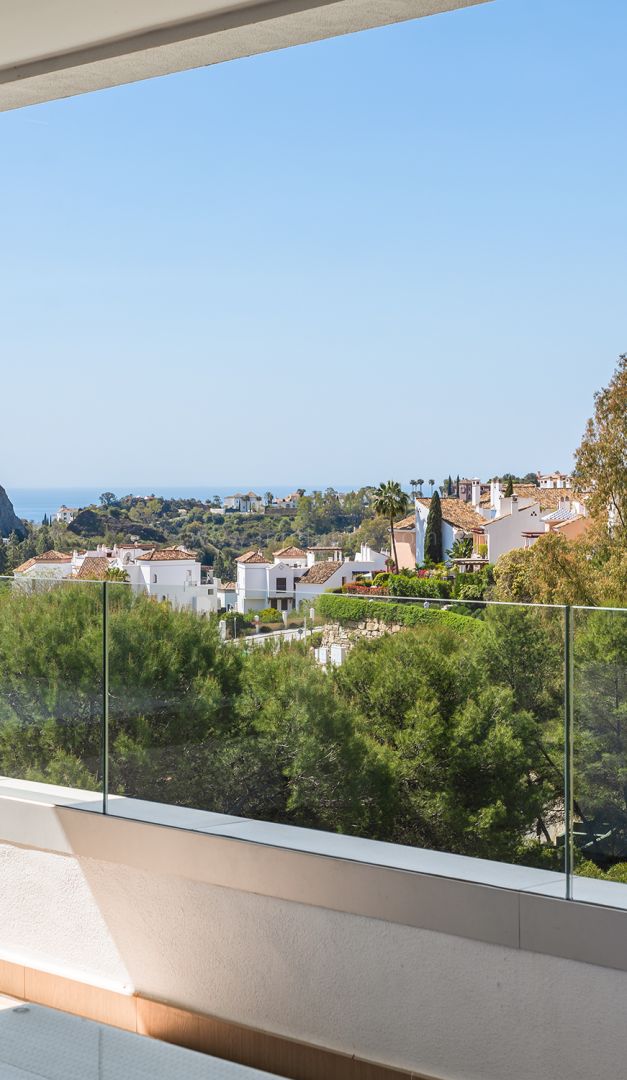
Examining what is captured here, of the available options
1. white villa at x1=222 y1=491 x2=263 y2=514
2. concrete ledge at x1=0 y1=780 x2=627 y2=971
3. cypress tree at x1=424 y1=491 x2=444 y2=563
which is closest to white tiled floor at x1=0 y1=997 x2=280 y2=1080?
concrete ledge at x1=0 y1=780 x2=627 y2=971

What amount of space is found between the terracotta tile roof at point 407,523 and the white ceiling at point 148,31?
3867 centimetres

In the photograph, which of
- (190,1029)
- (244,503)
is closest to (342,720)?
(190,1029)

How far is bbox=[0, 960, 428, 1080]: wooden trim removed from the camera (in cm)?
239

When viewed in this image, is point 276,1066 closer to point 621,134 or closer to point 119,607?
point 119,607

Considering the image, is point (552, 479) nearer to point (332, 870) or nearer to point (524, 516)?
point (524, 516)

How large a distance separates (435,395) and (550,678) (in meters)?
45.5

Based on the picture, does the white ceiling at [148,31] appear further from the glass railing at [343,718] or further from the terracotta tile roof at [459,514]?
the terracotta tile roof at [459,514]

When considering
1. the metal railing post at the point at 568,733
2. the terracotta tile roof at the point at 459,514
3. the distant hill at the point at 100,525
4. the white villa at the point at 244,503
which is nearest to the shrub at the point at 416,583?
the terracotta tile roof at the point at 459,514

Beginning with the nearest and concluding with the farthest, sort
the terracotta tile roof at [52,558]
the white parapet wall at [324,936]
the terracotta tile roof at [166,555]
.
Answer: the white parapet wall at [324,936], the terracotta tile roof at [166,555], the terracotta tile roof at [52,558]

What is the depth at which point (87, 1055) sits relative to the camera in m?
2.57

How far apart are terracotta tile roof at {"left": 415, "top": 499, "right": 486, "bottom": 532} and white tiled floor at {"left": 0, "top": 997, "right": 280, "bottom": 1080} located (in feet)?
122

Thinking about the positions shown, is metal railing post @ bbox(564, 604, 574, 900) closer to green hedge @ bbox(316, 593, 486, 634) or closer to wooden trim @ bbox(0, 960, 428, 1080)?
green hedge @ bbox(316, 593, 486, 634)

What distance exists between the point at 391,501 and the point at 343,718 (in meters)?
40.9

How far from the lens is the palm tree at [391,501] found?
141 feet
